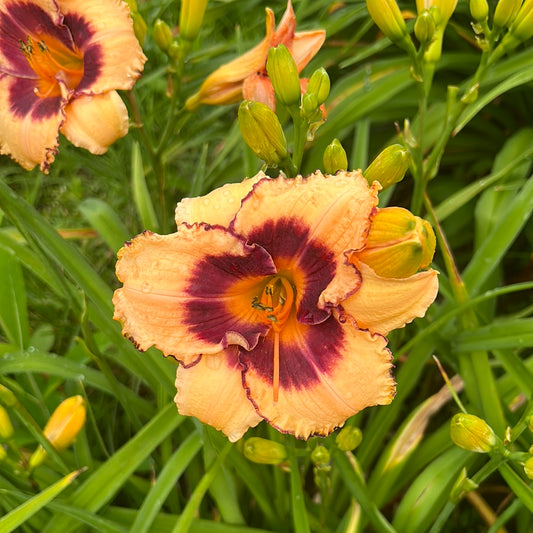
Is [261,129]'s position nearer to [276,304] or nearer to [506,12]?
[276,304]

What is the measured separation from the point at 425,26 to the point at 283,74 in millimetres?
235

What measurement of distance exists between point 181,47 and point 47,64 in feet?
0.75

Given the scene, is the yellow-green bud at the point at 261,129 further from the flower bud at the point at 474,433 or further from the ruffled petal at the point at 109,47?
the flower bud at the point at 474,433

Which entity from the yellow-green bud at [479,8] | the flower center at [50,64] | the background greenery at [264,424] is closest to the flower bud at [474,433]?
the background greenery at [264,424]

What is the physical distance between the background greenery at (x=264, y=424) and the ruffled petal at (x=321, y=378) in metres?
0.15

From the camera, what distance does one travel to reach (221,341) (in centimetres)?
81

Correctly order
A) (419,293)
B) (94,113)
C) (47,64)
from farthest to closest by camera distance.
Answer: (47,64), (94,113), (419,293)

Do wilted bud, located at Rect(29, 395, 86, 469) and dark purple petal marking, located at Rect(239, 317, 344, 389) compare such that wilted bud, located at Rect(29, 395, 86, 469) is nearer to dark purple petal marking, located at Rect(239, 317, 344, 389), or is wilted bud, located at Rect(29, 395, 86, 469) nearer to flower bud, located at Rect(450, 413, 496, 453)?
dark purple petal marking, located at Rect(239, 317, 344, 389)

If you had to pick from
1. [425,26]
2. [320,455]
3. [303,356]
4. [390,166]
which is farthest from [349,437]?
[425,26]

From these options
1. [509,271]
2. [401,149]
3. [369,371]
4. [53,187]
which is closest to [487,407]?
[369,371]

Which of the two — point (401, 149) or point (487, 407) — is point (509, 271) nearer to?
point (487, 407)

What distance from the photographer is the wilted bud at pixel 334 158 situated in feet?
2.67

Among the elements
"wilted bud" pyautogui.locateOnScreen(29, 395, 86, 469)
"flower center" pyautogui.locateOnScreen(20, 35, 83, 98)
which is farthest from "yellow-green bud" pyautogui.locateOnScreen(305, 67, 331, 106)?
"wilted bud" pyautogui.locateOnScreen(29, 395, 86, 469)

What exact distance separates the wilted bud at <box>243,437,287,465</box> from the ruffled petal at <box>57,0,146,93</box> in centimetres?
57
